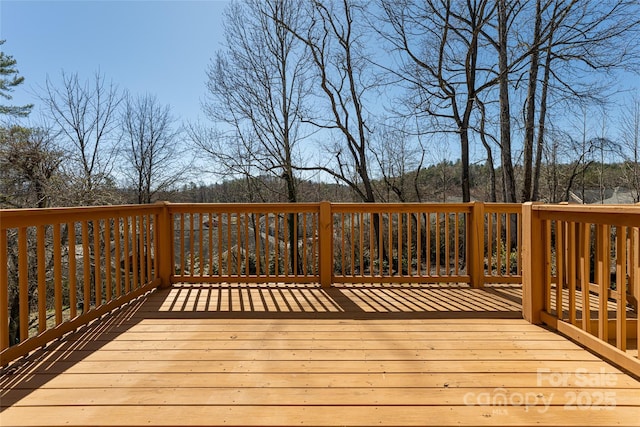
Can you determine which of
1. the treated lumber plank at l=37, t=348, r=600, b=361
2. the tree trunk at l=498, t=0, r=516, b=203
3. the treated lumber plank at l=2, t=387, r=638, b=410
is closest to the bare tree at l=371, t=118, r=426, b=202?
the tree trunk at l=498, t=0, r=516, b=203

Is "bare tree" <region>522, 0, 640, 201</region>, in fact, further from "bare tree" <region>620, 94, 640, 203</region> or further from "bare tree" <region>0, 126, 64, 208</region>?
"bare tree" <region>0, 126, 64, 208</region>

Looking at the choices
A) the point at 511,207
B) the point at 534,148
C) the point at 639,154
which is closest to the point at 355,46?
the point at 534,148

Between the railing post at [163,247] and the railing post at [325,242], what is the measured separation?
66.9 inches

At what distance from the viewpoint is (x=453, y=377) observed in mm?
1629

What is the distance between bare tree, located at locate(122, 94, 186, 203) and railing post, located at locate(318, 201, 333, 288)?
26.7ft

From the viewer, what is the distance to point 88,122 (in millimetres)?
8922

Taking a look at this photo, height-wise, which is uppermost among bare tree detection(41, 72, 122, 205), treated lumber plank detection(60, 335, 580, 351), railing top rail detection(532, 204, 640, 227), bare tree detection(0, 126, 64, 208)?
bare tree detection(41, 72, 122, 205)

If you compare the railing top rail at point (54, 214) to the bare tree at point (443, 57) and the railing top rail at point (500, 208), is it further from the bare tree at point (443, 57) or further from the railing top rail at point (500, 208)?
the bare tree at point (443, 57)

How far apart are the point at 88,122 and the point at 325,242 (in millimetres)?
9009

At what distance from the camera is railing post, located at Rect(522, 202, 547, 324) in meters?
2.36

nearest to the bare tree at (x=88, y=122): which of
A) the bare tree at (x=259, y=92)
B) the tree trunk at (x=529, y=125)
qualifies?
the bare tree at (x=259, y=92)

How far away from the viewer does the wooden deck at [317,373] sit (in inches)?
52.7

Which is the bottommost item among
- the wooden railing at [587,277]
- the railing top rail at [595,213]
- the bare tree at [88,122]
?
the wooden railing at [587,277]

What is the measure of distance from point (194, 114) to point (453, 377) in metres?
9.02
